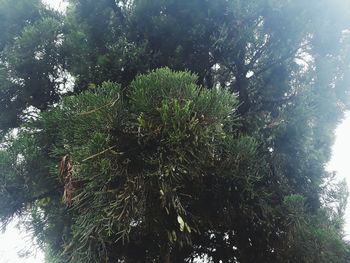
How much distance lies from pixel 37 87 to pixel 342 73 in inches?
138

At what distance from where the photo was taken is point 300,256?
393cm

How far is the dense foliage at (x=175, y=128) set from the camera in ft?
10.8

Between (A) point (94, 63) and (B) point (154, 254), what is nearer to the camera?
(B) point (154, 254)

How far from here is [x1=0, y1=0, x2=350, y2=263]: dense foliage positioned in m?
3.28

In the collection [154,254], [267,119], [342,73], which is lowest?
[154,254]

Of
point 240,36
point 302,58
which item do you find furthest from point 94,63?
point 302,58

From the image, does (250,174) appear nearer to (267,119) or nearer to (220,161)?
(220,161)

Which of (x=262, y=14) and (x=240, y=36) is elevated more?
(x=262, y=14)

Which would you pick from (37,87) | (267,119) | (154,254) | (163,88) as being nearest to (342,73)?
(267,119)

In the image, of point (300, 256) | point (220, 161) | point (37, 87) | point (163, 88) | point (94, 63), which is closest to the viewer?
point (163, 88)

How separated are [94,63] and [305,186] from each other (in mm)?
2698

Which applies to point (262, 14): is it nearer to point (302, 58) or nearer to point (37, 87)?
point (302, 58)

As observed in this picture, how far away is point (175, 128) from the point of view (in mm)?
3152

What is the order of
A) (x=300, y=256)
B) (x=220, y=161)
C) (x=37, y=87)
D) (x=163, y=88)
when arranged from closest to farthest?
(x=163, y=88)
(x=220, y=161)
(x=300, y=256)
(x=37, y=87)
